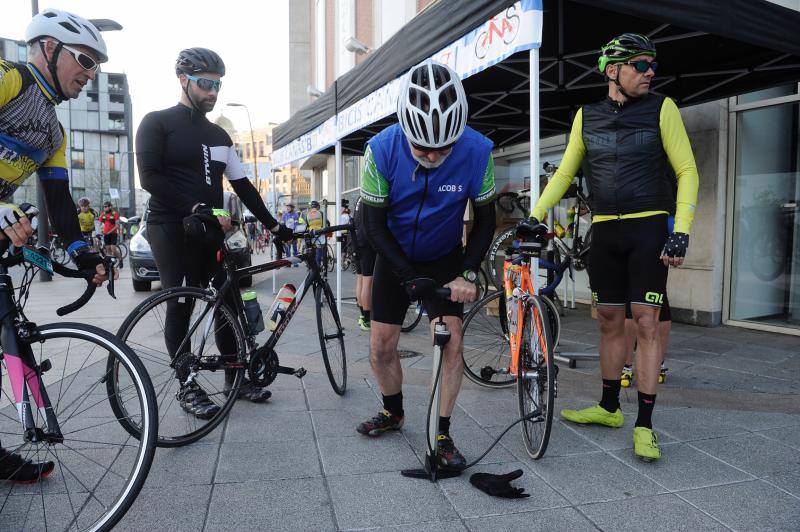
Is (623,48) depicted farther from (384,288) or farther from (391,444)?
(391,444)

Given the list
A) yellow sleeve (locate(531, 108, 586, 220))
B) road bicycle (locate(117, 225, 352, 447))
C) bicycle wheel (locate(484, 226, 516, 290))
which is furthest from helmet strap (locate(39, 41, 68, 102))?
bicycle wheel (locate(484, 226, 516, 290))

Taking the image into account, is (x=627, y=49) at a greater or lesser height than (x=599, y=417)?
greater

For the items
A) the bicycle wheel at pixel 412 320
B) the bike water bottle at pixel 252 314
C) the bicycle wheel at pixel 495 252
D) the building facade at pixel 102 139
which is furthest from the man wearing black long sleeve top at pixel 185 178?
the building facade at pixel 102 139

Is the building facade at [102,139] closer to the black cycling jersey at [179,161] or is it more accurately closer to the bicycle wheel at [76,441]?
the black cycling jersey at [179,161]

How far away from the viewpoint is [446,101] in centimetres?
235

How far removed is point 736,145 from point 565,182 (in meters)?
4.27

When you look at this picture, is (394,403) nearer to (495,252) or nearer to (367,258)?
(367,258)

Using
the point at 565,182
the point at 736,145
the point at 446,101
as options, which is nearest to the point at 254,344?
the point at 446,101

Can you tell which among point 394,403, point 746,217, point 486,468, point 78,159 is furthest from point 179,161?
point 78,159

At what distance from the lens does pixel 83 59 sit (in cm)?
222

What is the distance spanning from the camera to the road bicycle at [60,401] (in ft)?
→ 6.49

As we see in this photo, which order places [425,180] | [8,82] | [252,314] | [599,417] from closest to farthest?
[8,82]
[425,180]
[599,417]
[252,314]

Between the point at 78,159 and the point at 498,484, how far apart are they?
269 ft

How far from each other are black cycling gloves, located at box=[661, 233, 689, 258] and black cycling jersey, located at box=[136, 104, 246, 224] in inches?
99.3
